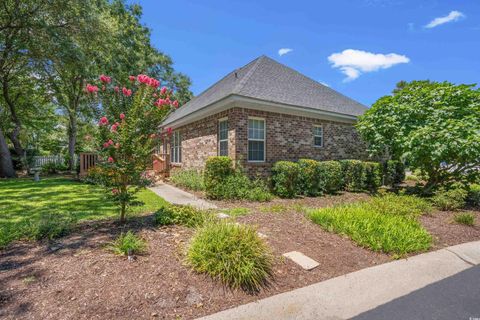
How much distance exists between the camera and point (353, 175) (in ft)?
34.9

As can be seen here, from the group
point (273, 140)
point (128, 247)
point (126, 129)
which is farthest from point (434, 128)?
point (128, 247)

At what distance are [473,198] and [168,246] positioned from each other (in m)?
10.5

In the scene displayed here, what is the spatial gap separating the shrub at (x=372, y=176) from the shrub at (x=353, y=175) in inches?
11.9

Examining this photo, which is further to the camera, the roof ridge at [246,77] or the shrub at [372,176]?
the shrub at [372,176]

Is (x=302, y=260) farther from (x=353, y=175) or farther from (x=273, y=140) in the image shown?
(x=353, y=175)

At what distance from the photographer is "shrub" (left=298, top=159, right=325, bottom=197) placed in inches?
354

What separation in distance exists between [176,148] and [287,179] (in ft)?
26.6

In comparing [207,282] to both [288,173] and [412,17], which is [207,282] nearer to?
[288,173]

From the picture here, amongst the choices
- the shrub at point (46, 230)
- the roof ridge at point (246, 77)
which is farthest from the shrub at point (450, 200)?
the shrub at point (46, 230)

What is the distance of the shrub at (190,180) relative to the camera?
9.99 metres

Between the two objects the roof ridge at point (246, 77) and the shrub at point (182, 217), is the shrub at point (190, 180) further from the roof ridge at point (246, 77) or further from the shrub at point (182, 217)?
the shrub at point (182, 217)

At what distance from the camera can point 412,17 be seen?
8133 millimetres

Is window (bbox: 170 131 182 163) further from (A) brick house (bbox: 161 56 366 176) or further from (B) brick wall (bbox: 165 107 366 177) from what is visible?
(B) brick wall (bbox: 165 107 366 177)

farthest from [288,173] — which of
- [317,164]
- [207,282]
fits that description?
[207,282]
